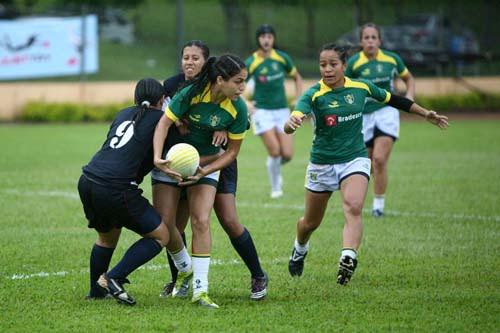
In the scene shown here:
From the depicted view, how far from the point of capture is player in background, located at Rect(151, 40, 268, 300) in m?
7.13

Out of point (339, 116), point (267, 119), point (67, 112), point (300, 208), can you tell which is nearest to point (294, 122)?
point (339, 116)

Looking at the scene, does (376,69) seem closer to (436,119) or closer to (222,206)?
(436,119)

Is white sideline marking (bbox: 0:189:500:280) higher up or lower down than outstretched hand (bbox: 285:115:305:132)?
lower down

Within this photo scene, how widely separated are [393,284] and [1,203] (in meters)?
6.76

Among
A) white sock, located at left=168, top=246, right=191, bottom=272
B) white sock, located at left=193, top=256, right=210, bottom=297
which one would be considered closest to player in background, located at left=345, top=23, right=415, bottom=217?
white sock, located at left=168, top=246, right=191, bottom=272

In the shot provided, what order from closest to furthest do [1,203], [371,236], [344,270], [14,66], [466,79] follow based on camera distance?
[344,270], [371,236], [1,203], [14,66], [466,79]

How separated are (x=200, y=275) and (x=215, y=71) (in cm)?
151

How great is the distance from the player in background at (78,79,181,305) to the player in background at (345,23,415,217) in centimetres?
541

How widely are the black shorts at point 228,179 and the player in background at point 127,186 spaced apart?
0.60m

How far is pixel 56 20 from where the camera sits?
29172mm

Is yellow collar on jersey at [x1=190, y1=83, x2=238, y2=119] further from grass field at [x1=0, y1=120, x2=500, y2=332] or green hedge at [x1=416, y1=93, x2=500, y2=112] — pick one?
green hedge at [x1=416, y1=93, x2=500, y2=112]

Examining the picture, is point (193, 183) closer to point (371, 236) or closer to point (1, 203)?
point (371, 236)

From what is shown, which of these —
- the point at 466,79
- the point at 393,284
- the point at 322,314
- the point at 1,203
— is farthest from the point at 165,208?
the point at 466,79

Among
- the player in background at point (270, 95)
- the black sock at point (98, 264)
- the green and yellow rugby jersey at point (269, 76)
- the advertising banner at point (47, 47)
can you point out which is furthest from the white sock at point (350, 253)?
the advertising banner at point (47, 47)
